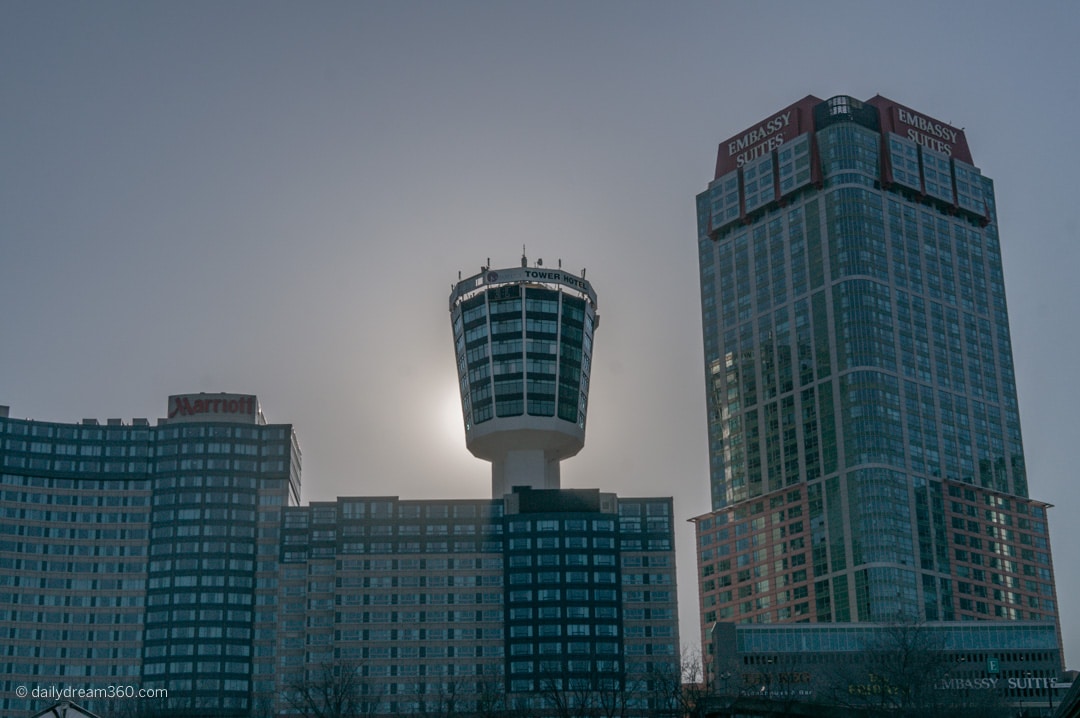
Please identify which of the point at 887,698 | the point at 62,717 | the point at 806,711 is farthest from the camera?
the point at 887,698

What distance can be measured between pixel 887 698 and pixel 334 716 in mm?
74236

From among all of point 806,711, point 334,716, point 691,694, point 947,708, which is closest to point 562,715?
point 691,694

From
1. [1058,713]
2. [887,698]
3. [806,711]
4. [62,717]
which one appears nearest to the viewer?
[62,717]

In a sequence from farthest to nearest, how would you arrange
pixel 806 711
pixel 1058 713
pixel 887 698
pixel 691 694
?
pixel 691 694 → pixel 887 698 → pixel 806 711 → pixel 1058 713

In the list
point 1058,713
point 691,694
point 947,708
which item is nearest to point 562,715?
point 691,694

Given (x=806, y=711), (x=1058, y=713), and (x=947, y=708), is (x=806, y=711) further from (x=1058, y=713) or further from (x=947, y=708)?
(x=947, y=708)

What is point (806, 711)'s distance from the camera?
2154 inches

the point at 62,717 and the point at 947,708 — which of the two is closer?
the point at 62,717

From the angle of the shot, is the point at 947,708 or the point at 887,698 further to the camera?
the point at 887,698

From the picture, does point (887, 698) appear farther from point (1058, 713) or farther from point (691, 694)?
point (1058, 713)

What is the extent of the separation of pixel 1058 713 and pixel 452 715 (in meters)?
172

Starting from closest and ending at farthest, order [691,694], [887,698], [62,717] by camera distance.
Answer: [62,717] < [887,698] < [691,694]

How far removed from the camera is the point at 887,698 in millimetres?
166500

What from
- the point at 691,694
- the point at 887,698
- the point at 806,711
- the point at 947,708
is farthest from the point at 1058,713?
the point at 691,694
